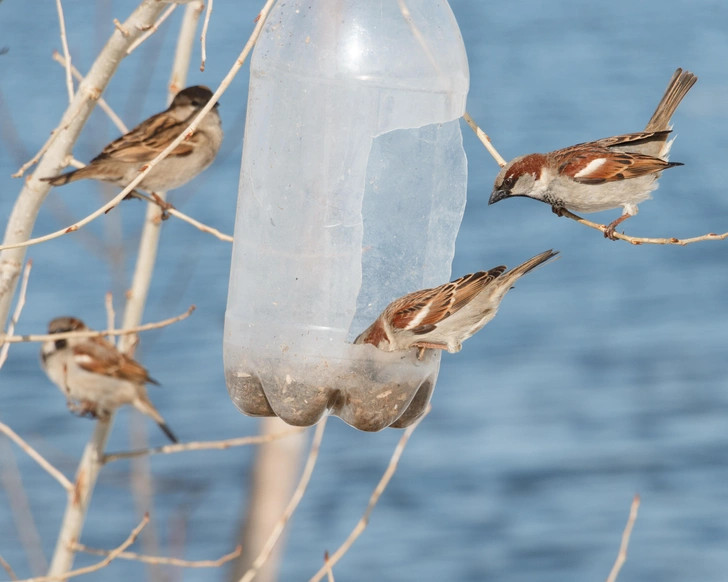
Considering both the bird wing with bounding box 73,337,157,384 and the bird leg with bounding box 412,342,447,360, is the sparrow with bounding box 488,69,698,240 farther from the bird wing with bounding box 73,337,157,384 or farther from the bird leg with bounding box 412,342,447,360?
the bird wing with bounding box 73,337,157,384

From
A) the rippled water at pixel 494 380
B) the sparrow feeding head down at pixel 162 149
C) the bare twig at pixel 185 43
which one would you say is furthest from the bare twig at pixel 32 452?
the bare twig at pixel 185 43

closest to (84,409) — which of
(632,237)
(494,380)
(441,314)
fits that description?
(441,314)

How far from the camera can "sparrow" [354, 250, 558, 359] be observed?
4.59 metres

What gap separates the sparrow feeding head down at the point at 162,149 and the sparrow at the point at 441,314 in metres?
2.46

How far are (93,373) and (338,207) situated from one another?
3.86 metres

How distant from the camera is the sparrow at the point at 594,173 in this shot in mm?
5547

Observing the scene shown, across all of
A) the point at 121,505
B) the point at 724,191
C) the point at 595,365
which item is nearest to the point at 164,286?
the point at 121,505

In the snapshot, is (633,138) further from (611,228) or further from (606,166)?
(611,228)

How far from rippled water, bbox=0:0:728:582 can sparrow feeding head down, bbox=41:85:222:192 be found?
0.81ft

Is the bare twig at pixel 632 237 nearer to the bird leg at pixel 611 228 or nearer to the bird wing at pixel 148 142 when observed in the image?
the bird leg at pixel 611 228

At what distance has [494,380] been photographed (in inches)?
503

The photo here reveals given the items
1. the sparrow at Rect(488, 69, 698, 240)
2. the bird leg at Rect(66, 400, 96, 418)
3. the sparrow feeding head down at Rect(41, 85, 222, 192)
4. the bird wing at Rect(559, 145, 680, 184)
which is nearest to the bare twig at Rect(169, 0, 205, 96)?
the sparrow feeding head down at Rect(41, 85, 222, 192)

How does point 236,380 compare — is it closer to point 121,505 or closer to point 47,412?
point 121,505

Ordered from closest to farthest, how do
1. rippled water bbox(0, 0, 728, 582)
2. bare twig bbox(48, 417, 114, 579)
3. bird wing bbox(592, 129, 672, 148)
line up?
bird wing bbox(592, 129, 672, 148)
bare twig bbox(48, 417, 114, 579)
rippled water bbox(0, 0, 728, 582)
